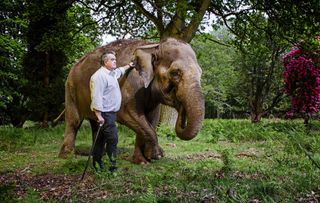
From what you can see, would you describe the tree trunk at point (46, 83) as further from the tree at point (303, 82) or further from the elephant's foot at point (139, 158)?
the elephant's foot at point (139, 158)

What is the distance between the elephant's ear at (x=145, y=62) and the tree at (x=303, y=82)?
9163mm

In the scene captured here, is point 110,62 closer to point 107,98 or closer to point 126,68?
point 107,98

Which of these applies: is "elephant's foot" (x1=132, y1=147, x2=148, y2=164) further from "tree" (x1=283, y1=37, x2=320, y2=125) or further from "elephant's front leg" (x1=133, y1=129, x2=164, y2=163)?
"tree" (x1=283, y1=37, x2=320, y2=125)

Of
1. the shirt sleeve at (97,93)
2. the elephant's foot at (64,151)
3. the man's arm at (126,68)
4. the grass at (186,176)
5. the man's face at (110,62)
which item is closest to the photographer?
the grass at (186,176)

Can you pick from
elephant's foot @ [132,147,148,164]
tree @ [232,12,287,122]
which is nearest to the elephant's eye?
elephant's foot @ [132,147,148,164]

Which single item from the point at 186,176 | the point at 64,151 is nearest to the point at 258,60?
the point at 64,151

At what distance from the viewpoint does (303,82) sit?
611 inches

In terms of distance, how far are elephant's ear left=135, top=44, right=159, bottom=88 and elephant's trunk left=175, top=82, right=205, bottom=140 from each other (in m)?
0.87

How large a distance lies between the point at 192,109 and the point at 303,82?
10.3 m

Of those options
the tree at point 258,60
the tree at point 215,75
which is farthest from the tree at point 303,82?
the tree at point 215,75

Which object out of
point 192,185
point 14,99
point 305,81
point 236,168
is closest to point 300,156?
point 236,168

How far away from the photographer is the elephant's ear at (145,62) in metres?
7.26

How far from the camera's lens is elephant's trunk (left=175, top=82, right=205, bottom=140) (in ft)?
21.2

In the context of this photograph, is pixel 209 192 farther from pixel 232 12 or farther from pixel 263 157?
pixel 232 12
